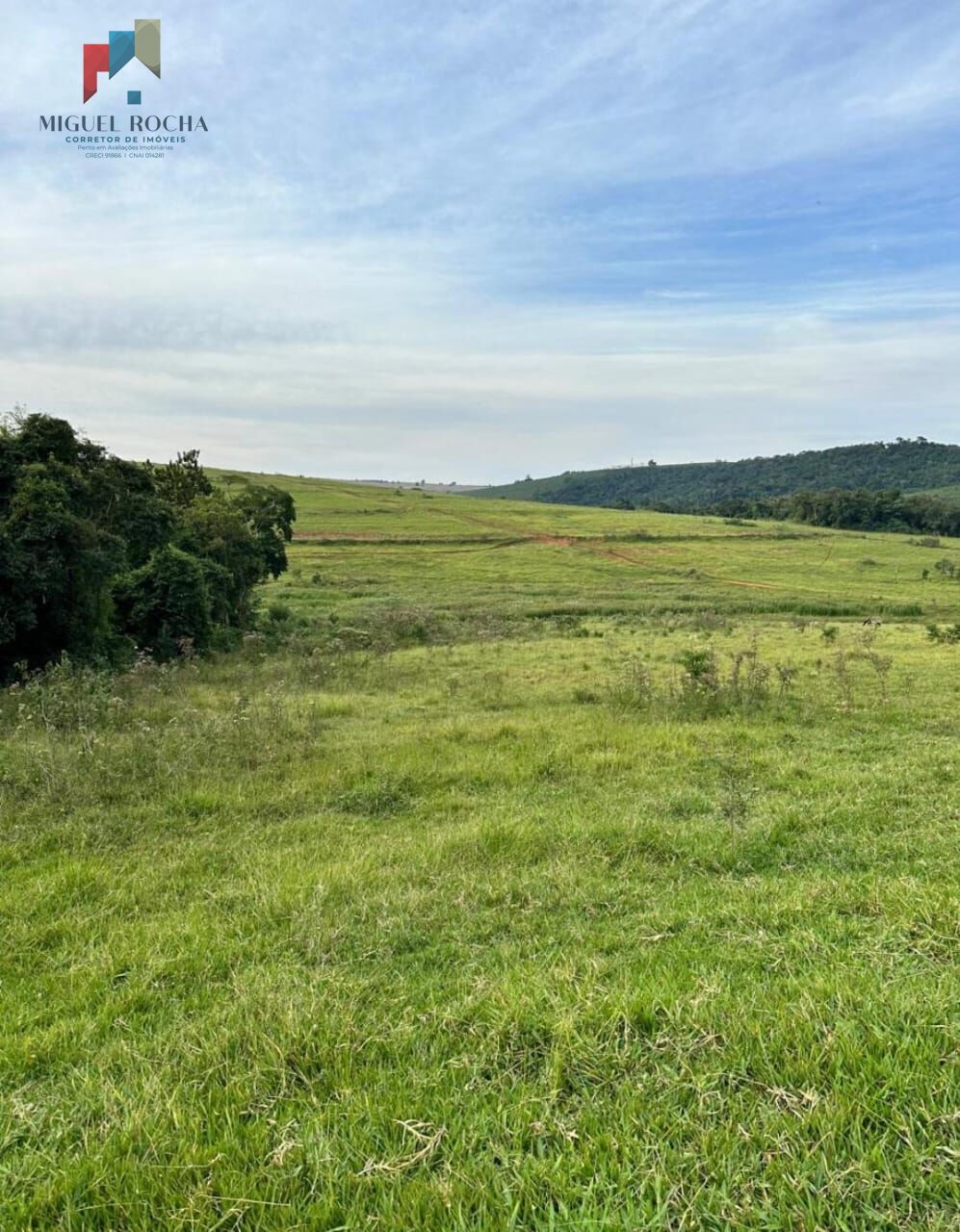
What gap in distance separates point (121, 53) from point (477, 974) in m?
19.7

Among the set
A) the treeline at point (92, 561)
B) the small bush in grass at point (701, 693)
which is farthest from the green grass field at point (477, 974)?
the treeline at point (92, 561)

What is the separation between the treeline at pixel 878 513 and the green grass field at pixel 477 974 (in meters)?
122

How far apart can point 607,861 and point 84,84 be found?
19.0m

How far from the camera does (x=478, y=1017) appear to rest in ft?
11.1

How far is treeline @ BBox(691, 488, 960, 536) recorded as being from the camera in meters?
112

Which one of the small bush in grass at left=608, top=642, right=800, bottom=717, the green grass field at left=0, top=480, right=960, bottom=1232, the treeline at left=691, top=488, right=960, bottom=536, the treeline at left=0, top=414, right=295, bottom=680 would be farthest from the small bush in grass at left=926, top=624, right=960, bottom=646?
the treeline at left=691, top=488, right=960, bottom=536

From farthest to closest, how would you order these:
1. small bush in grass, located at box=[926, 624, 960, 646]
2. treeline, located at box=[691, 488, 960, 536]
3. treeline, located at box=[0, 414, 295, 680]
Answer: treeline, located at box=[691, 488, 960, 536] < small bush in grass, located at box=[926, 624, 960, 646] < treeline, located at box=[0, 414, 295, 680]

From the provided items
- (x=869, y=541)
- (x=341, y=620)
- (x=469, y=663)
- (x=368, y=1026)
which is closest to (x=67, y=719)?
(x=368, y=1026)

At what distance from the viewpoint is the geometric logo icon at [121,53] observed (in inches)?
578

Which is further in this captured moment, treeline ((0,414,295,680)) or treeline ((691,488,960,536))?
treeline ((691,488,960,536))

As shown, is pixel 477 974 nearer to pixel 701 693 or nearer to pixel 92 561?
pixel 701 693

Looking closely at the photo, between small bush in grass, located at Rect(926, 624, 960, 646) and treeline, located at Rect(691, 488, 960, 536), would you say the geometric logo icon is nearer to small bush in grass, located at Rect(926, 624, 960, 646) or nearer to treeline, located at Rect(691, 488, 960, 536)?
small bush in grass, located at Rect(926, 624, 960, 646)

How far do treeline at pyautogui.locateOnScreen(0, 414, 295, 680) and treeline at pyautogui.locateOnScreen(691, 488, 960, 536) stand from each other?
380ft

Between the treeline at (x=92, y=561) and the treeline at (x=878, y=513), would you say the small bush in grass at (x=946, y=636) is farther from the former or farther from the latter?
the treeline at (x=878, y=513)
